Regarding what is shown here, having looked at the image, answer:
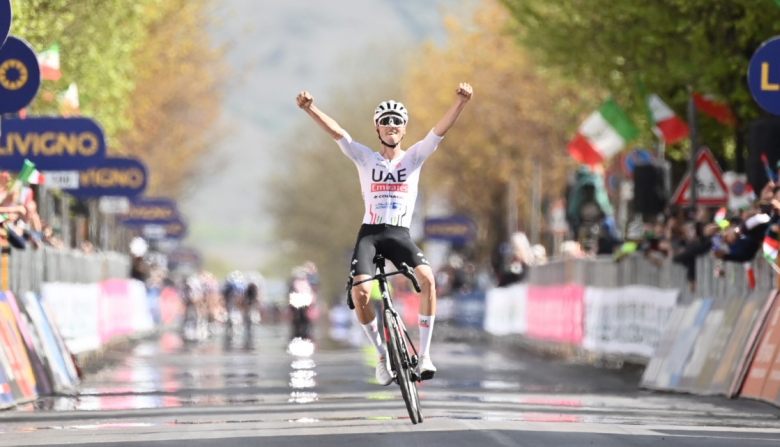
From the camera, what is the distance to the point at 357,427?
1622 centimetres

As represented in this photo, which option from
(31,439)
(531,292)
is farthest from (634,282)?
(31,439)

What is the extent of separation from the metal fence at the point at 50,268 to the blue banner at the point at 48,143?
122cm

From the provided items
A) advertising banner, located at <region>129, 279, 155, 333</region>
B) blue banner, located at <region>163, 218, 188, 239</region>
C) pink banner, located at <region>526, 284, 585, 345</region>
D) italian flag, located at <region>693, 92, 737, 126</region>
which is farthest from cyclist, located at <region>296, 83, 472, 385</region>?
blue banner, located at <region>163, 218, 188, 239</region>

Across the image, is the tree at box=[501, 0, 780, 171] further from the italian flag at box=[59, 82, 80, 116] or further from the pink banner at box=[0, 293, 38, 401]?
the pink banner at box=[0, 293, 38, 401]

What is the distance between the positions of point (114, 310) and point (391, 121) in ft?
80.3


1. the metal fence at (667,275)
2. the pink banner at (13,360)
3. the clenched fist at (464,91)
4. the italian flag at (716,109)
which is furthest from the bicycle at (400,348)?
the italian flag at (716,109)

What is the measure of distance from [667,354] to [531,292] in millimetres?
18878

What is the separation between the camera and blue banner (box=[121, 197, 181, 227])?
6594 centimetres

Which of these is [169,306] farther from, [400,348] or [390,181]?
[400,348]

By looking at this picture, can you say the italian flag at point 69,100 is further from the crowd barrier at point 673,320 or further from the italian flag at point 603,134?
the italian flag at point 603,134

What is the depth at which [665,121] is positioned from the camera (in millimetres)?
34469

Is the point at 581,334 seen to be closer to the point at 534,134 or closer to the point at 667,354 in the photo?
the point at 667,354

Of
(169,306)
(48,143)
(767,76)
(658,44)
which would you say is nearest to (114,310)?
(48,143)

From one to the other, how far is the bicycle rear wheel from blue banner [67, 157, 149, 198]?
25193 millimetres
